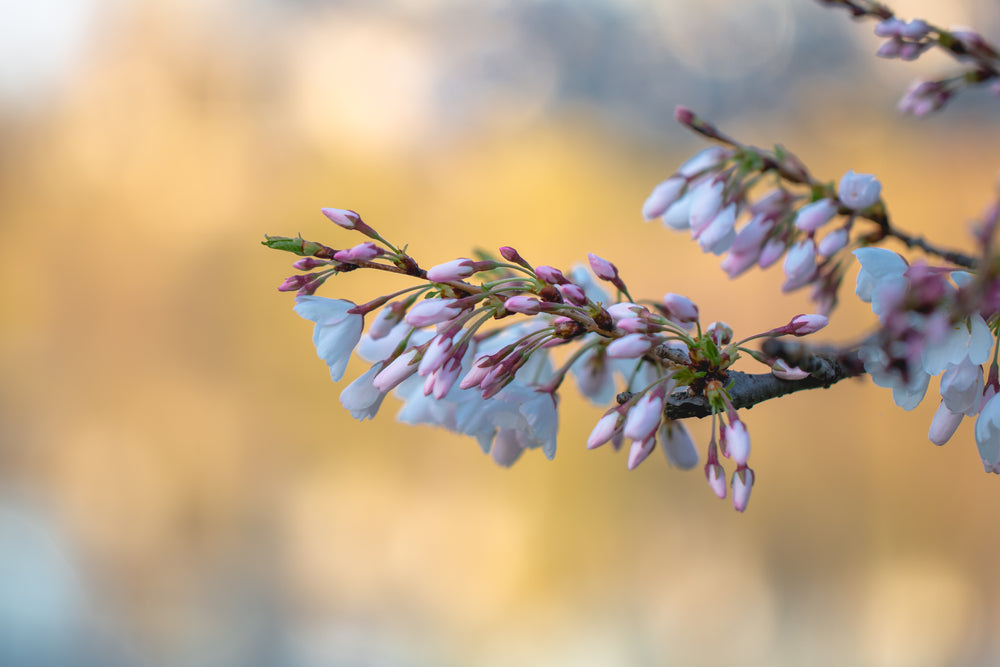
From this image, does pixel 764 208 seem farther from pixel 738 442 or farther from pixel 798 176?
pixel 738 442

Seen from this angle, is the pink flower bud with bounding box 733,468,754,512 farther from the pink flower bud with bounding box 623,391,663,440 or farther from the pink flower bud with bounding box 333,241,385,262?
the pink flower bud with bounding box 333,241,385,262

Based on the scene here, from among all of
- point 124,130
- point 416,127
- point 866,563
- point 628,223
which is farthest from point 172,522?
point 866,563

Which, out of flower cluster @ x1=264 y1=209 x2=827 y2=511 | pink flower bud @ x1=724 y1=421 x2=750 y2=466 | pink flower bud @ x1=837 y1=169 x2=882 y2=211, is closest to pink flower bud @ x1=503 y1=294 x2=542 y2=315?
flower cluster @ x1=264 y1=209 x2=827 y2=511

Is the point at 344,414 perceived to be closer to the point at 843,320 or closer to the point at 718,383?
the point at 843,320

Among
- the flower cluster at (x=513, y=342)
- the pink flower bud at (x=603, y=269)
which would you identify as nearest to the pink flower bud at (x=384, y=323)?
the flower cluster at (x=513, y=342)

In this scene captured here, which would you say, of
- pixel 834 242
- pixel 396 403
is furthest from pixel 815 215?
pixel 396 403

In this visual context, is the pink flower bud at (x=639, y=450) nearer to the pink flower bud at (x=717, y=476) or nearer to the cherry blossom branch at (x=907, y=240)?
the pink flower bud at (x=717, y=476)
